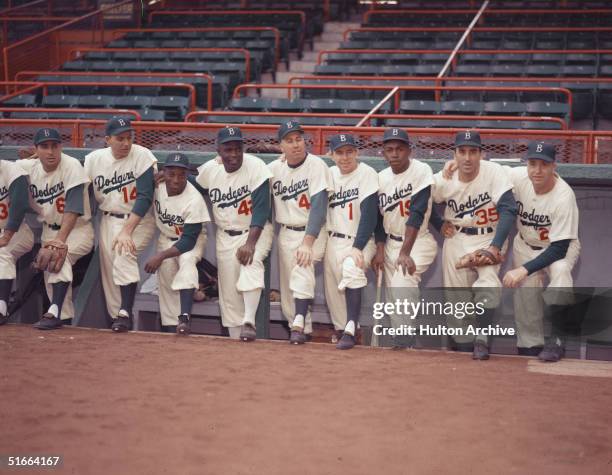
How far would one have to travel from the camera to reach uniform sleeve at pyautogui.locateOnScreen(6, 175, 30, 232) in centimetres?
695

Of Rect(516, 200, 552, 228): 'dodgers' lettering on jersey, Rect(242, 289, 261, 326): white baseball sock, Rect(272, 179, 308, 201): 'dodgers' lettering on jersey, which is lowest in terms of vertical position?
Rect(242, 289, 261, 326): white baseball sock

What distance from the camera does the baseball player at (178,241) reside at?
6707 mm

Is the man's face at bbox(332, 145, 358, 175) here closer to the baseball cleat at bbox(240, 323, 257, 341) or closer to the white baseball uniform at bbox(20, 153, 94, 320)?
the baseball cleat at bbox(240, 323, 257, 341)

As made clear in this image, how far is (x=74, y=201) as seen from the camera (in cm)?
695

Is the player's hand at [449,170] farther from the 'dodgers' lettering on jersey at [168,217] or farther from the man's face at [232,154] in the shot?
the 'dodgers' lettering on jersey at [168,217]

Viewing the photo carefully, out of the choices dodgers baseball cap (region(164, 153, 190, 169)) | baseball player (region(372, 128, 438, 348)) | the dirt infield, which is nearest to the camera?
the dirt infield

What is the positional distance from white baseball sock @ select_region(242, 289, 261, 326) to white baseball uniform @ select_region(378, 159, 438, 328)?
1.01 metres

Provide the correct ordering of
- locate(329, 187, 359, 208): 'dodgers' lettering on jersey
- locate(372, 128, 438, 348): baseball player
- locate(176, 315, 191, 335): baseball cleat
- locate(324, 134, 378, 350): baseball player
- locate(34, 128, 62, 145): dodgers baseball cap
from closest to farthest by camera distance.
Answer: locate(372, 128, 438, 348): baseball player, locate(324, 134, 378, 350): baseball player, locate(329, 187, 359, 208): 'dodgers' lettering on jersey, locate(176, 315, 191, 335): baseball cleat, locate(34, 128, 62, 145): dodgers baseball cap

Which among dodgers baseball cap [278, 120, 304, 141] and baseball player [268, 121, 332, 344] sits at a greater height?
dodgers baseball cap [278, 120, 304, 141]

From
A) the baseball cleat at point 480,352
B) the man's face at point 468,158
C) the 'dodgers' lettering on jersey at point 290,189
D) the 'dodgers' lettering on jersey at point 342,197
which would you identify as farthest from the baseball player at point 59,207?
the baseball cleat at point 480,352

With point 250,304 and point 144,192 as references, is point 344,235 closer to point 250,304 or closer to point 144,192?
point 250,304

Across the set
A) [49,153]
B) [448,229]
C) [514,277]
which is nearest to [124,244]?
[49,153]

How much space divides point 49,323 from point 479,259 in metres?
3.31

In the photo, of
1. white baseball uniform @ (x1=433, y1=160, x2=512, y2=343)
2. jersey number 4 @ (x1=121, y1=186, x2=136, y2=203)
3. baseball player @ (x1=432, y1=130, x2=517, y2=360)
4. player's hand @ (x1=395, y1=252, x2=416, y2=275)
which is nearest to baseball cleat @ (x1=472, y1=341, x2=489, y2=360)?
baseball player @ (x1=432, y1=130, x2=517, y2=360)
